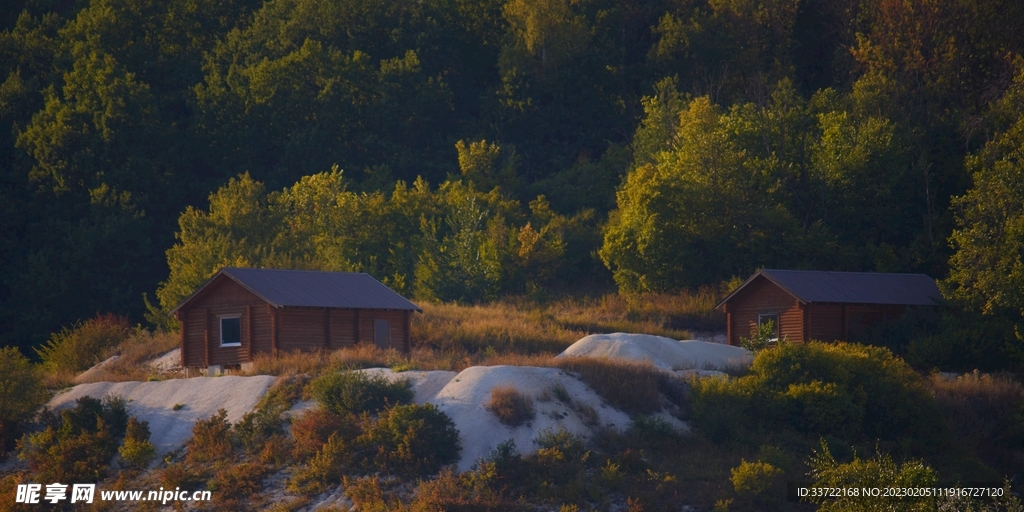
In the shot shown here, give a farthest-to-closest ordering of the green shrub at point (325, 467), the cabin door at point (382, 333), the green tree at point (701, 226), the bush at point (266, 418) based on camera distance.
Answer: the green tree at point (701, 226) < the cabin door at point (382, 333) < the bush at point (266, 418) < the green shrub at point (325, 467)

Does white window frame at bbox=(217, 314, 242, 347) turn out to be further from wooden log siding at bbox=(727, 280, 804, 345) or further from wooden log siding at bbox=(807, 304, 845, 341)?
wooden log siding at bbox=(807, 304, 845, 341)

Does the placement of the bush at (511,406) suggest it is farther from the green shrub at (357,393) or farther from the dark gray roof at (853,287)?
the dark gray roof at (853,287)

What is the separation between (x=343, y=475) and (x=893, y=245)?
1595 inches

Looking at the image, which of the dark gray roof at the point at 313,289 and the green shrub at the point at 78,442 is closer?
the green shrub at the point at 78,442

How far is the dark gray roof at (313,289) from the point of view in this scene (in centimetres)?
4459

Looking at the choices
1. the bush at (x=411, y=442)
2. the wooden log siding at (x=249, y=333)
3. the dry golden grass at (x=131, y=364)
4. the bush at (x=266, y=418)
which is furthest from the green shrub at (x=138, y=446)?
the bush at (x=411, y=442)

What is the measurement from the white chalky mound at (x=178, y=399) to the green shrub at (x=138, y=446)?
0.36 m

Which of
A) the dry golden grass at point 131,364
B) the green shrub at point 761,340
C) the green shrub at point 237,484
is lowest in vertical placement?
the green shrub at point 237,484

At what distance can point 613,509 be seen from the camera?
1240 inches

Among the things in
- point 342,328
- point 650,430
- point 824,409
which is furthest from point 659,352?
point 342,328

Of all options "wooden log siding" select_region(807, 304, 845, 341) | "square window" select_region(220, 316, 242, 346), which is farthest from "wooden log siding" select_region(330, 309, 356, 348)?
"wooden log siding" select_region(807, 304, 845, 341)

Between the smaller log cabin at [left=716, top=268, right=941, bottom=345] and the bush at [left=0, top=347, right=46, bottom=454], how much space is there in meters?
27.8

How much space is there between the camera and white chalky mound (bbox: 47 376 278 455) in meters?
38.2

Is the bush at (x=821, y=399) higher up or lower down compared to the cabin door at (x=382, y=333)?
lower down
